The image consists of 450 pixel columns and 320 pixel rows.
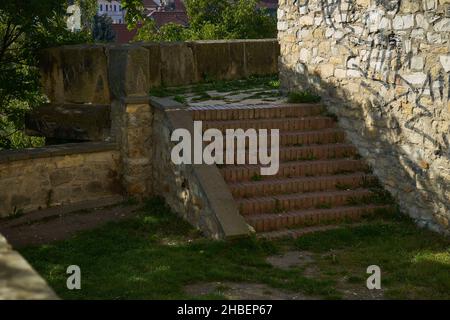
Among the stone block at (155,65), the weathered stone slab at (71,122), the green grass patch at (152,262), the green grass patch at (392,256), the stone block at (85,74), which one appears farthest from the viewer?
the stone block at (155,65)

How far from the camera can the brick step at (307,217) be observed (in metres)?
7.55

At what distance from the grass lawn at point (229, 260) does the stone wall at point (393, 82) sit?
64 cm

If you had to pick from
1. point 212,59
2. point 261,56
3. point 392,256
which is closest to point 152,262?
point 392,256

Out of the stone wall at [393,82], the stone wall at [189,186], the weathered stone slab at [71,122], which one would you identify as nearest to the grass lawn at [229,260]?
the stone wall at [189,186]

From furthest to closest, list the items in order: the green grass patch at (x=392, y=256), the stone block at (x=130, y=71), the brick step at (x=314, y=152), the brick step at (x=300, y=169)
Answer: the stone block at (x=130, y=71) < the brick step at (x=314, y=152) < the brick step at (x=300, y=169) < the green grass patch at (x=392, y=256)

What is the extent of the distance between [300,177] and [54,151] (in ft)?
10.2

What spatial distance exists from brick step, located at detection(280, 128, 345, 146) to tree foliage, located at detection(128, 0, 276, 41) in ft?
63.0

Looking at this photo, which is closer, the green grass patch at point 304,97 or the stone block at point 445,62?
the stone block at point 445,62

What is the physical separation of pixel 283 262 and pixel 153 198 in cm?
284

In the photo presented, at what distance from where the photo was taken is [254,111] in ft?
Result: 30.0

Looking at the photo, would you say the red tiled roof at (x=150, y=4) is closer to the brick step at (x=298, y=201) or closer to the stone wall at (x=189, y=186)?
the stone wall at (x=189, y=186)

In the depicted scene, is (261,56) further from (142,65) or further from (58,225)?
(58,225)
